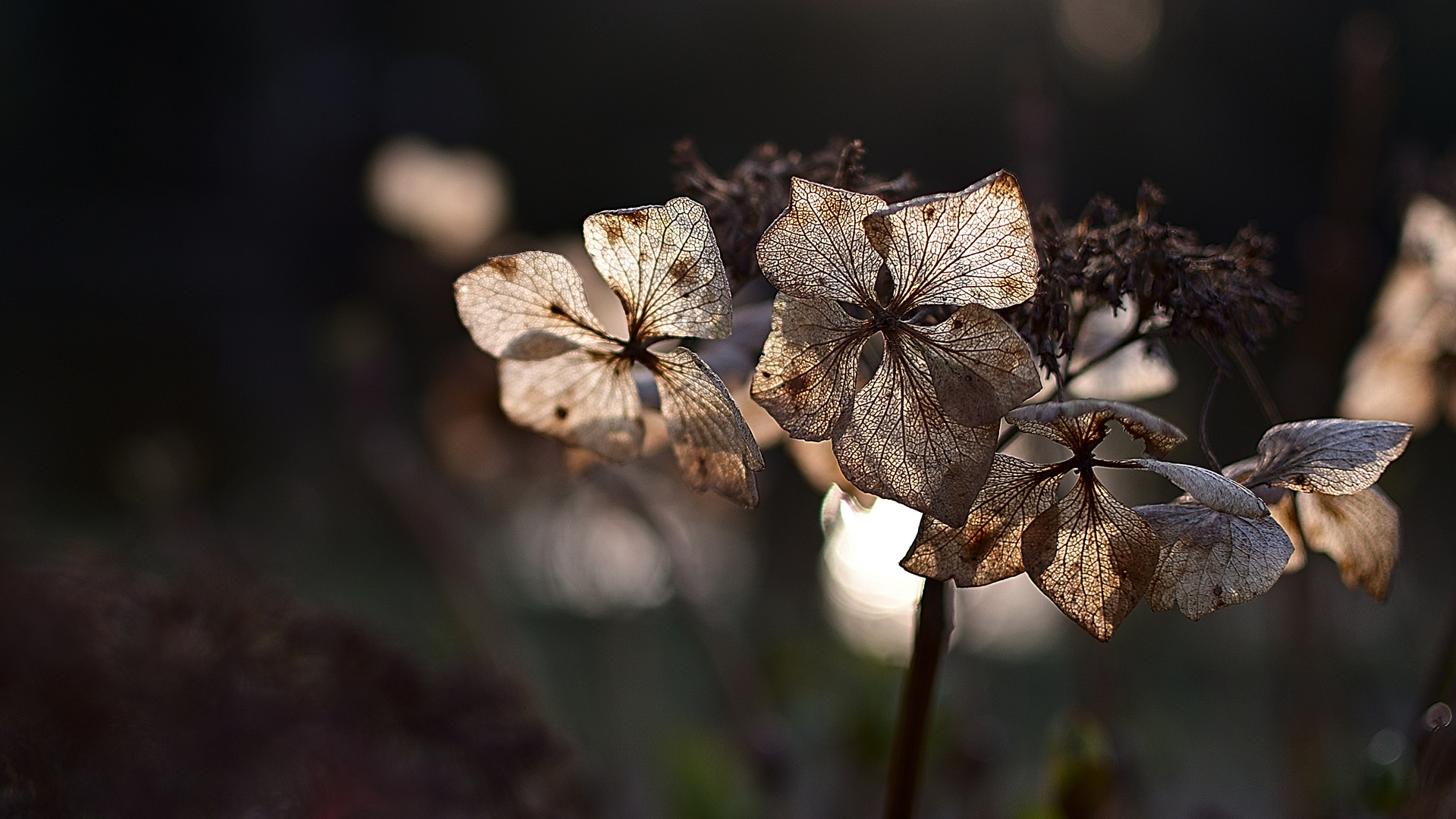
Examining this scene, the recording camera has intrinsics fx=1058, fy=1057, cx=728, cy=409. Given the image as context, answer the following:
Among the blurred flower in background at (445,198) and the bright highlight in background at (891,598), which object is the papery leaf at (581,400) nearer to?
the bright highlight in background at (891,598)

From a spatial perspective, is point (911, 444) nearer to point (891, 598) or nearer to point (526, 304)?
point (526, 304)

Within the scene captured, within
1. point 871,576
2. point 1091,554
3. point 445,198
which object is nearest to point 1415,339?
point 1091,554

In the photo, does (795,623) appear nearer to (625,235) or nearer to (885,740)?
(885,740)

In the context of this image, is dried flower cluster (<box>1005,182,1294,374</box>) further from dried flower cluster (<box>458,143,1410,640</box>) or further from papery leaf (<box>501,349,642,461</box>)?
papery leaf (<box>501,349,642,461</box>)

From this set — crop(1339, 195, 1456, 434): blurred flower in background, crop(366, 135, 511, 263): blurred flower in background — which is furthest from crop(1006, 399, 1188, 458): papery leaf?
crop(366, 135, 511, 263): blurred flower in background

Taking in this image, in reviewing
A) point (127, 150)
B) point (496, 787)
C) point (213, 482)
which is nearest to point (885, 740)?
point (496, 787)

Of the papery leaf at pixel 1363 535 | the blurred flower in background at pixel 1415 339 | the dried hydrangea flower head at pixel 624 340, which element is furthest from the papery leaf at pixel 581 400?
the blurred flower in background at pixel 1415 339

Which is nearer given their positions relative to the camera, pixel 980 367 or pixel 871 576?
pixel 980 367
